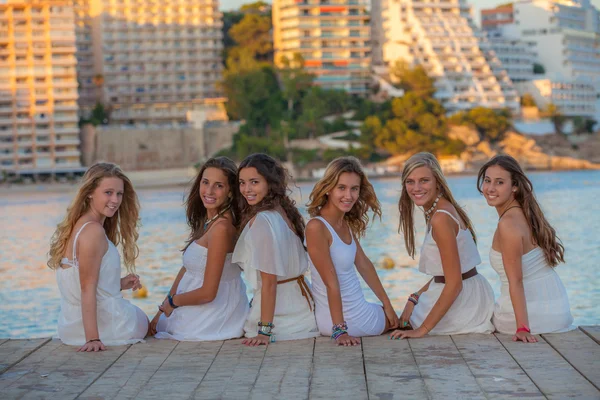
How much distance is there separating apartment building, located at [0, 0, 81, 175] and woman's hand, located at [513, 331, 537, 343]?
208 ft

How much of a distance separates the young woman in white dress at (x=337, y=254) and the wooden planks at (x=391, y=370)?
0.49 ft

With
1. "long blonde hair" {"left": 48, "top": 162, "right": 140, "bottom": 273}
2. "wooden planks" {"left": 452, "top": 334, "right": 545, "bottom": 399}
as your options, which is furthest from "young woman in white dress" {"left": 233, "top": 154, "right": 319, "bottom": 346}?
"wooden planks" {"left": 452, "top": 334, "right": 545, "bottom": 399}

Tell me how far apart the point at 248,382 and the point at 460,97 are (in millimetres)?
69952

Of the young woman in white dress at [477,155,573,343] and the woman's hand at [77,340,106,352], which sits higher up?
the young woman in white dress at [477,155,573,343]

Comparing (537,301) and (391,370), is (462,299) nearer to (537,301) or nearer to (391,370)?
(537,301)

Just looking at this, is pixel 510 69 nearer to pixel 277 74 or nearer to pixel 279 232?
pixel 277 74

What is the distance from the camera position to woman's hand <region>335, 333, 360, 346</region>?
5.38 metres

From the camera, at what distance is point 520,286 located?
556 centimetres

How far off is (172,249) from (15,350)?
19.5 metres

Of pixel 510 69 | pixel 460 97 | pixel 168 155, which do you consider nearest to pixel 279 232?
pixel 168 155

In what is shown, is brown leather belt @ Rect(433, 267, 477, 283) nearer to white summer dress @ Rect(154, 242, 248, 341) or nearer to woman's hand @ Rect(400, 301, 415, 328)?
woman's hand @ Rect(400, 301, 415, 328)

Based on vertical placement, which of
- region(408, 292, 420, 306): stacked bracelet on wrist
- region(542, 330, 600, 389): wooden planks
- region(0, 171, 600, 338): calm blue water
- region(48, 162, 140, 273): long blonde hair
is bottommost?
region(0, 171, 600, 338): calm blue water

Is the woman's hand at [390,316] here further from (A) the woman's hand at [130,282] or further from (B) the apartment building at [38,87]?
(B) the apartment building at [38,87]

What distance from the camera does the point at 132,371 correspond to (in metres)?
4.93
